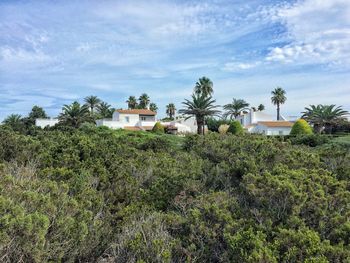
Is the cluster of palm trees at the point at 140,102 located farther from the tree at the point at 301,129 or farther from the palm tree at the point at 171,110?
the tree at the point at 301,129

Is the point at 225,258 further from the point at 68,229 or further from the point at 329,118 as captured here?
the point at 329,118

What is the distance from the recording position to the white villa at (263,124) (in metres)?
49.8

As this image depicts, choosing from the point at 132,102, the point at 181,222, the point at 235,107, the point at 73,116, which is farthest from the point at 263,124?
the point at 181,222

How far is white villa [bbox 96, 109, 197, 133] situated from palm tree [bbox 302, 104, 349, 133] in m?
18.4

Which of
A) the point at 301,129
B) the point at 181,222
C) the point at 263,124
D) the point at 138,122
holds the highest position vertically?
the point at 138,122

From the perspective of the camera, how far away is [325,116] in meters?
41.0

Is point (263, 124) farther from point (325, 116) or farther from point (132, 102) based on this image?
point (132, 102)

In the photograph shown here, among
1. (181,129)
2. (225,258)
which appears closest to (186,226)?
(225,258)

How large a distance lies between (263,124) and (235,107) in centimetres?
1050

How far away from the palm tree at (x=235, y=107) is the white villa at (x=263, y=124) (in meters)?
1.75

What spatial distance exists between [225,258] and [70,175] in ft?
13.9

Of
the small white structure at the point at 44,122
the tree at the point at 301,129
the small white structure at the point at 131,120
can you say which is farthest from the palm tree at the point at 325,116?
the small white structure at the point at 44,122

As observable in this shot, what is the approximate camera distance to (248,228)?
469cm

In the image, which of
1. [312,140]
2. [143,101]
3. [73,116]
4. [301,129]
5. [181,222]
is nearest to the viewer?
[181,222]
